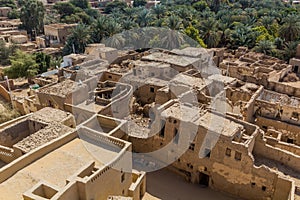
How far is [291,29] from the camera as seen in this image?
174 feet

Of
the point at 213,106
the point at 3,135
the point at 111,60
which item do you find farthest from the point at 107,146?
the point at 111,60

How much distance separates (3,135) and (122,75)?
49.6 ft

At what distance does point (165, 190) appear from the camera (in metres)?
21.1

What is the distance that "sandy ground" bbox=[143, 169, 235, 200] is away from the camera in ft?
67.4

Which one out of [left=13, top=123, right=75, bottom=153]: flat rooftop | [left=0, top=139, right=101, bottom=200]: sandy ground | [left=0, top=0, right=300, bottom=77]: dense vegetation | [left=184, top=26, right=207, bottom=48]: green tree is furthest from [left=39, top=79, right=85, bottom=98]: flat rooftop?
[left=184, top=26, right=207, bottom=48]: green tree

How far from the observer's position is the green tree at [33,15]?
6975 cm

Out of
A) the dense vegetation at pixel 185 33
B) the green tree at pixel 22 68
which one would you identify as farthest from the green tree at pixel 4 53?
the green tree at pixel 22 68

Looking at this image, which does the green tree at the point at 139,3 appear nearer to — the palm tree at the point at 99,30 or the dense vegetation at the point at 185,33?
the dense vegetation at the point at 185,33

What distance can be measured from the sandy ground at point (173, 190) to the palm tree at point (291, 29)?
1680 inches

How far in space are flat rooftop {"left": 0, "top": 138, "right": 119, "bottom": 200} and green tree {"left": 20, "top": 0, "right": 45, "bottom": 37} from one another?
61.5 meters

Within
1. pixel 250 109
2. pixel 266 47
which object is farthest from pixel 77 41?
pixel 250 109

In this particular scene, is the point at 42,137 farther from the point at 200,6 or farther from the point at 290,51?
the point at 200,6

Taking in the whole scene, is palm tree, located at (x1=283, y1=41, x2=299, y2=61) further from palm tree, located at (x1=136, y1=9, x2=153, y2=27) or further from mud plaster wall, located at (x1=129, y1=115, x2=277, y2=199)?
mud plaster wall, located at (x1=129, y1=115, x2=277, y2=199)

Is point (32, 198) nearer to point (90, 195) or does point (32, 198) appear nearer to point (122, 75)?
point (90, 195)
